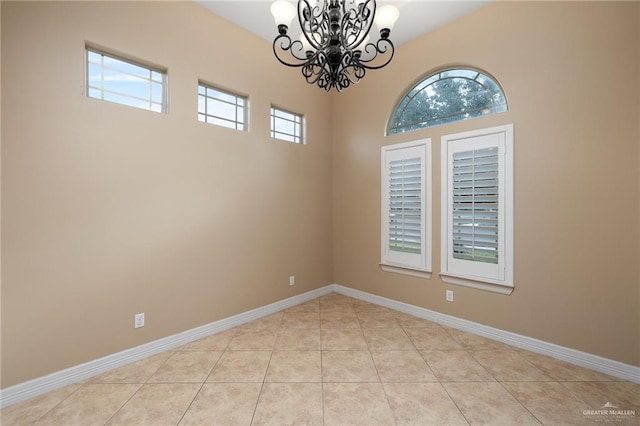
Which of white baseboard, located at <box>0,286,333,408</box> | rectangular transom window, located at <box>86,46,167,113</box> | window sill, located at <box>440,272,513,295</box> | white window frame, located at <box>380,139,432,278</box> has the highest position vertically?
rectangular transom window, located at <box>86,46,167,113</box>

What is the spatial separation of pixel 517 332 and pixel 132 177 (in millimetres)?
3834

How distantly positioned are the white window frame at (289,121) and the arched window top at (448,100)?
1240 mm

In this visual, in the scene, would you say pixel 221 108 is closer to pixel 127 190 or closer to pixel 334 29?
pixel 127 190

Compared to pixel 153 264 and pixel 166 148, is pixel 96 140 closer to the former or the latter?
pixel 166 148

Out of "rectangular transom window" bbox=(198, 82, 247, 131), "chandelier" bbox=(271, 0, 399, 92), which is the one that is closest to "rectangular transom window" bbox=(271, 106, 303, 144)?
"rectangular transom window" bbox=(198, 82, 247, 131)

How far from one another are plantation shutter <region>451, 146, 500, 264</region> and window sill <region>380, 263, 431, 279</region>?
1.37ft

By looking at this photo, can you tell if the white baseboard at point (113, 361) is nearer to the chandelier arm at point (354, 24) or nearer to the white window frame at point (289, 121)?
the white window frame at point (289, 121)

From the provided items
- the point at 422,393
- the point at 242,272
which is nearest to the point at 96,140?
the point at 242,272

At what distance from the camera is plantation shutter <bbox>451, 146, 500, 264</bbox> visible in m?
2.75

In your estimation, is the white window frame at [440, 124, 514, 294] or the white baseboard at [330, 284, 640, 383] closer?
the white baseboard at [330, 284, 640, 383]

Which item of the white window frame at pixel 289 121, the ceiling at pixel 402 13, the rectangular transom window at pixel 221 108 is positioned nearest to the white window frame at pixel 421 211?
the white window frame at pixel 289 121

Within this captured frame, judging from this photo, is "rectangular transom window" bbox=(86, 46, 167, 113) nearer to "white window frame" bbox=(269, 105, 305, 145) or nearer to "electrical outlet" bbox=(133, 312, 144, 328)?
"white window frame" bbox=(269, 105, 305, 145)

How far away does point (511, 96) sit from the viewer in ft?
8.75

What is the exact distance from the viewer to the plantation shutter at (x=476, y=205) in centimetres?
275
